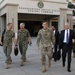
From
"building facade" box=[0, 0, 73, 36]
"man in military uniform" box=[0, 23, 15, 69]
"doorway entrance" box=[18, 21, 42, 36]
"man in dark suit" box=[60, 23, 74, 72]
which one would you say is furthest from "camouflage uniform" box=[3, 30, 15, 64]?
"doorway entrance" box=[18, 21, 42, 36]

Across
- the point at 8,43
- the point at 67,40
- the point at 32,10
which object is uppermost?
the point at 32,10

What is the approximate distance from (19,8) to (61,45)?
2445 cm

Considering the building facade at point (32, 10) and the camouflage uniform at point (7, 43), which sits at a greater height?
the building facade at point (32, 10)

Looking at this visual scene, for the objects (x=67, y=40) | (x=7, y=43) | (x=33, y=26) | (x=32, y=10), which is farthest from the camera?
(x=33, y=26)

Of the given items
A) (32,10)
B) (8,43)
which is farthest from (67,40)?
(32,10)

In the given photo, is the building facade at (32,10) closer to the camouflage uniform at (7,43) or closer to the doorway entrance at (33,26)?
the doorway entrance at (33,26)

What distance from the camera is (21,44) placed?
26.5ft

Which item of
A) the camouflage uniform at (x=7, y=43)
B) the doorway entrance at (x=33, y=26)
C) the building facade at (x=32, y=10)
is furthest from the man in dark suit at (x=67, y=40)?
the doorway entrance at (x=33, y=26)

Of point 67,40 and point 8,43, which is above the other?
point 67,40

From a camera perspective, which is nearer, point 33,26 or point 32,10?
point 32,10

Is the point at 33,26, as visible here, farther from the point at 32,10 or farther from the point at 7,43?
the point at 7,43

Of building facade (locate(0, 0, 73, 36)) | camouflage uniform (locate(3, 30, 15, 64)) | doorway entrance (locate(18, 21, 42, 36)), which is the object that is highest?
building facade (locate(0, 0, 73, 36))

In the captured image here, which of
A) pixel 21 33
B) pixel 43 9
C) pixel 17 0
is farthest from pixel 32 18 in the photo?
pixel 21 33

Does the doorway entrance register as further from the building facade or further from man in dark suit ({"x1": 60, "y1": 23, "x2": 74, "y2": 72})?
man in dark suit ({"x1": 60, "y1": 23, "x2": 74, "y2": 72})
